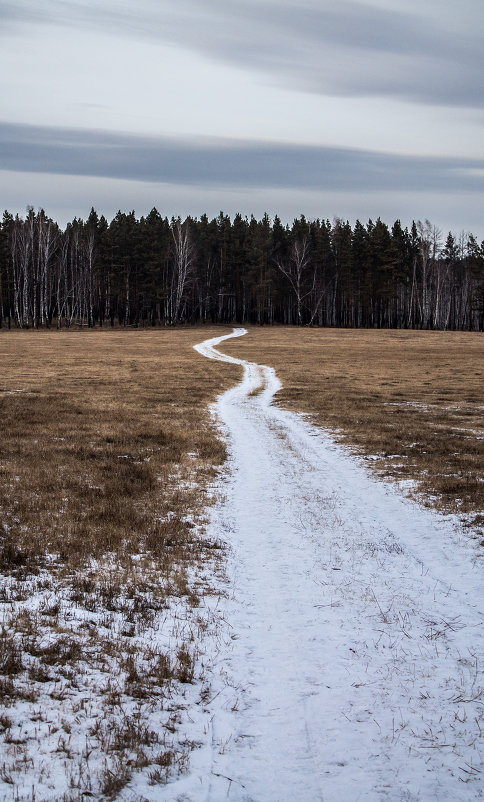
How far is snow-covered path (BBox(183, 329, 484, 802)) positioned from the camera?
4367 millimetres

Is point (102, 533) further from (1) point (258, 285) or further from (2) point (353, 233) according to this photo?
(2) point (353, 233)

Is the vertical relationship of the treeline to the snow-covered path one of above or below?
above

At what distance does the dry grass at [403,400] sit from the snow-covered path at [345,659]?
7.43 ft

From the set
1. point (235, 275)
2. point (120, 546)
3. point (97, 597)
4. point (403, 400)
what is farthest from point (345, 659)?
point (235, 275)

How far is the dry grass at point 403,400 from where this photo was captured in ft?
46.1

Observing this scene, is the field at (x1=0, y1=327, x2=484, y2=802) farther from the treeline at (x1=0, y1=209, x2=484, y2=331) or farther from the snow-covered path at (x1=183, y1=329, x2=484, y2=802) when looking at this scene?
the treeline at (x1=0, y1=209, x2=484, y2=331)

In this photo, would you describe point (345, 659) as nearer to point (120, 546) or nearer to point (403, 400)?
point (120, 546)

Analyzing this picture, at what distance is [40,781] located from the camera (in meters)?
4.12

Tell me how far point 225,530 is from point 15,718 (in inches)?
226

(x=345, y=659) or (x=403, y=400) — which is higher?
(x=403, y=400)

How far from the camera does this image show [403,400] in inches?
1131

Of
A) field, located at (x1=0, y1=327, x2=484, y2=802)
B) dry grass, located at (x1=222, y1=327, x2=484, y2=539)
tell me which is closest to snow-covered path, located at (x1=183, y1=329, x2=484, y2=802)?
field, located at (x1=0, y1=327, x2=484, y2=802)

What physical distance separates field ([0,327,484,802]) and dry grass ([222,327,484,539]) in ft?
0.40

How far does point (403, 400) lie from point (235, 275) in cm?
8267
